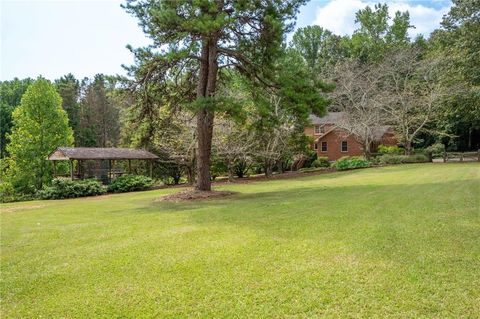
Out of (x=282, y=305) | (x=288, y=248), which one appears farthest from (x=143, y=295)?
(x=288, y=248)

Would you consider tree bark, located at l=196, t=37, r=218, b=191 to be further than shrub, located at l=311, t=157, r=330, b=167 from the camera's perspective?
No

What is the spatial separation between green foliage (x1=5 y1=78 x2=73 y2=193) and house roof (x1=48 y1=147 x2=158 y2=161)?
2430mm

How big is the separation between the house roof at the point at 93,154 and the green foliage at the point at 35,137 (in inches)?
95.7

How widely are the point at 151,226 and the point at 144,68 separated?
912cm

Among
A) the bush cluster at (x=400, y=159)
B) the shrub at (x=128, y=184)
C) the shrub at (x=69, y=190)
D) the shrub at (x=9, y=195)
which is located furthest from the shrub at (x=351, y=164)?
the shrub at (x=9, y=195)

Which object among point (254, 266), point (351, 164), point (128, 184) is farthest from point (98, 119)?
point (254, 266)

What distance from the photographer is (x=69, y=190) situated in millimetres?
20078

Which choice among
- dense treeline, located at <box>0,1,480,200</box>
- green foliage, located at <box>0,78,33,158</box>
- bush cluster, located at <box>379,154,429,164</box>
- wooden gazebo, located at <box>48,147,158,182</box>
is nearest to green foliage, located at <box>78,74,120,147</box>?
dense treeline, located at <box>0,1,480,200</box>

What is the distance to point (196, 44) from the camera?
14.5 metres

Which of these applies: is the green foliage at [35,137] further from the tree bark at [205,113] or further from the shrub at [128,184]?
the tree bark at [205,113]

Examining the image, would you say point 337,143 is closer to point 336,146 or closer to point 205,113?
point 336,146

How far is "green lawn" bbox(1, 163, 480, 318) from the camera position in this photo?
13.0 ft

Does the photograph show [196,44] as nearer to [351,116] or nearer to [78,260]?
[78,260]

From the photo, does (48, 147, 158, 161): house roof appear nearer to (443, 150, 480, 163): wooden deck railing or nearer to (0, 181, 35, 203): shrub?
(0, 181, 35, 203): shrub
